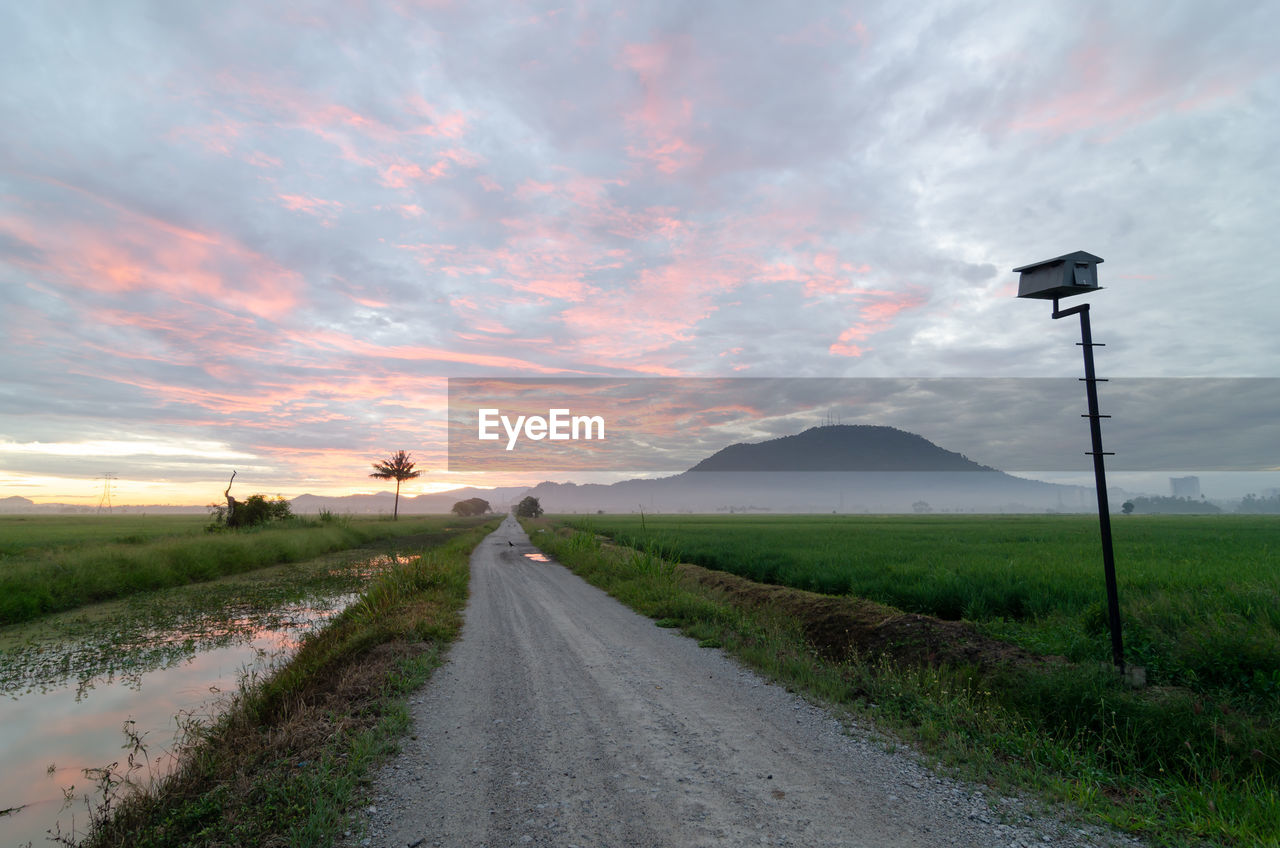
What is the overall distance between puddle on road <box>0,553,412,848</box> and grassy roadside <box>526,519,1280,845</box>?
8363 mm

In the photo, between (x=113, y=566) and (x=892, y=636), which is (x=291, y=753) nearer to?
(x=892, y=636)

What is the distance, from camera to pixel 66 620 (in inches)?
585

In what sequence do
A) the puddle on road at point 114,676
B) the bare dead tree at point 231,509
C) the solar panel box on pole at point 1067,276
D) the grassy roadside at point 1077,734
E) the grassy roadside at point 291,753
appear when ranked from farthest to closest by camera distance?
the bare dead tree at point 231,509
the solar panel box on pole at point 1067,276
the puddle on road at point 114,676
the grassy roadside at point 1077,734
the grassy roadside at point 291,753

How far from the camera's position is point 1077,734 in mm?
6062

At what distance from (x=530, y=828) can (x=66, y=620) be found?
17394mm

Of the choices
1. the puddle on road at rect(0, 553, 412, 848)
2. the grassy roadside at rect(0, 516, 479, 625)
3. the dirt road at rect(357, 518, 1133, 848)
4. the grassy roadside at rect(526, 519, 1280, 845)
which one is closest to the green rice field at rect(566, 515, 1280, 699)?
the grassy roadside at rect(526, 519, 1280, 845)

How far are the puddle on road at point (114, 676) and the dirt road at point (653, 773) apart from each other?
3.60 m

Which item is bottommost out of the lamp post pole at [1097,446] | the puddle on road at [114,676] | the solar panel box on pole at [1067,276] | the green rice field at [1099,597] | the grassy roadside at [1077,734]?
the puddle on road at [114,676]

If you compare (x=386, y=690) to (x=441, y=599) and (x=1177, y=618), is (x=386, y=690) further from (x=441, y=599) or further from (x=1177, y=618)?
(x=1177, y=618)

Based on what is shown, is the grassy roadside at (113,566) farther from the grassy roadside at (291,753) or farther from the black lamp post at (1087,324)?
the black lamp post at (1087,324)

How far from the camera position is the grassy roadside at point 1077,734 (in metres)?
4.66

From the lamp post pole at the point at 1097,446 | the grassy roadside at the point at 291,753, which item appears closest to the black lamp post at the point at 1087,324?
the lamp post pole at the point at 1097,446

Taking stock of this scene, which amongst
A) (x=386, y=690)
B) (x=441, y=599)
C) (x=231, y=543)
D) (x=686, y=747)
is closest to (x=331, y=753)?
(x=386, y=690)

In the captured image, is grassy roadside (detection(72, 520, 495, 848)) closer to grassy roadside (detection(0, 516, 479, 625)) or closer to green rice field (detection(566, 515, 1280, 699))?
green rice field (detection(566, 515, 1280, 699))
